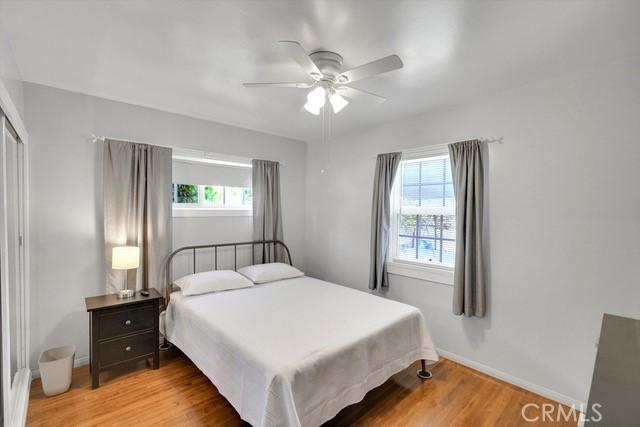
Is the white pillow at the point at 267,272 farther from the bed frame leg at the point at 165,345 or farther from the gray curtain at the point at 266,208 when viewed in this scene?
the bed frame leg at the point at 165,345

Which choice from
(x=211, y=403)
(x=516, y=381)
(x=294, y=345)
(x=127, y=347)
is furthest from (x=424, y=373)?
(x=127, y=347)

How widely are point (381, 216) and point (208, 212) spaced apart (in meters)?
2.09

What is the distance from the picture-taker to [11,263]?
197 cm

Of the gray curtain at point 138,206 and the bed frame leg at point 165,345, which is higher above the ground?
the gray curtain at point 138,206

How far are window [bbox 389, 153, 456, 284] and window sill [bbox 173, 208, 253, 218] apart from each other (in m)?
1.95

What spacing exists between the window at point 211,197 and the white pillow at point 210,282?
877 millimetres

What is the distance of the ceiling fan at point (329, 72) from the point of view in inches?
64.8

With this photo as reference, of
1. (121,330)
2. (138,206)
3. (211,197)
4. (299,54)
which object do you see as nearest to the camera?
(299,54)

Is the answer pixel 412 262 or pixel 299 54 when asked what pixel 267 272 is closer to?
pixel 412 262

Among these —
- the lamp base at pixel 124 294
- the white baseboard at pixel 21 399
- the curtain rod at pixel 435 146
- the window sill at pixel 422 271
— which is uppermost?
the curtain rod at pixel 435 146

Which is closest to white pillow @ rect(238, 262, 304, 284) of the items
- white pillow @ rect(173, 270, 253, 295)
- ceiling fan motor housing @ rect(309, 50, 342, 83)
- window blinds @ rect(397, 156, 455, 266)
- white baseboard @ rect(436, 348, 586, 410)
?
white pillow @ rect(173, 270, 253, 295)

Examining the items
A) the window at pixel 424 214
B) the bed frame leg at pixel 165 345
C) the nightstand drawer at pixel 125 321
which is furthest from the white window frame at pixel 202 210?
the window at pixel 424 214

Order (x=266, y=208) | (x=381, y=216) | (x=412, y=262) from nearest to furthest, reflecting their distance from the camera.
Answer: (x=412, y=262)
(x=381, y=216)
(x=266, y=208)

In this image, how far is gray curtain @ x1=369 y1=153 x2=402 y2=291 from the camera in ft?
11.0
